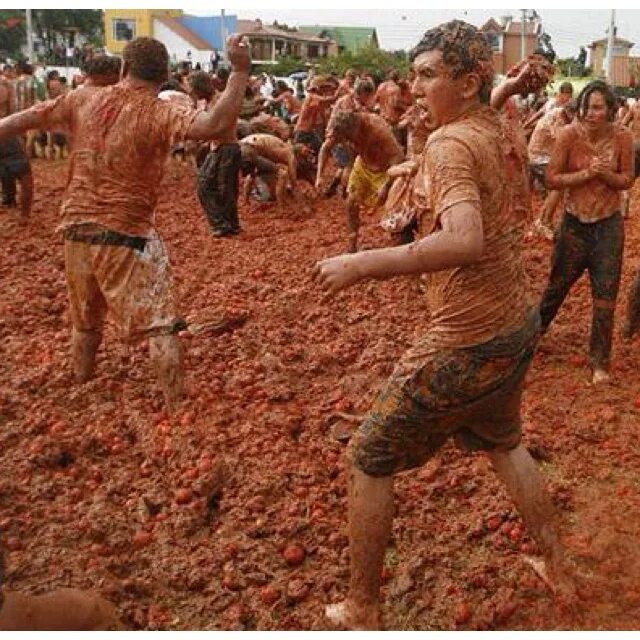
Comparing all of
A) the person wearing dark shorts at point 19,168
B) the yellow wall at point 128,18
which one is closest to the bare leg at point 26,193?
the person wearing dark shorts at point 19,168

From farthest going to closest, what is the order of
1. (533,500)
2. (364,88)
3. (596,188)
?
(364,88) < (596,188) < (533,500)

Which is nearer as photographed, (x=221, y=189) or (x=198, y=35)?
(x=221, y=189)

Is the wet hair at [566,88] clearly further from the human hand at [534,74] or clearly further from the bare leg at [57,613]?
the bare leg at [57,613]

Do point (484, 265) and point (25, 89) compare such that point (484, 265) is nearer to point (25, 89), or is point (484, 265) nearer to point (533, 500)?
point (533, 500)

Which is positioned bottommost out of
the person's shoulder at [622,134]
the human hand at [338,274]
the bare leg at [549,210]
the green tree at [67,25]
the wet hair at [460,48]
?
the bare leg at [549,210]

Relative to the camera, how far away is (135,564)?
3.28m

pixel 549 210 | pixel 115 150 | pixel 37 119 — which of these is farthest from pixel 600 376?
pixel 549 210

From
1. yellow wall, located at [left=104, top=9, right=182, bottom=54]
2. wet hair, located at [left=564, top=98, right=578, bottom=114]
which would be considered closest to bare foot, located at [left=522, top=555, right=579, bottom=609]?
wet hair, located at [left=564, top=98, right=578, bottom=114]

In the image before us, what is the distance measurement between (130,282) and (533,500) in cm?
232

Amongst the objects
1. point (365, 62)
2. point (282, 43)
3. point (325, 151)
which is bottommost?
point (325, 151)

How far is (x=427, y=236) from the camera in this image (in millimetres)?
2273

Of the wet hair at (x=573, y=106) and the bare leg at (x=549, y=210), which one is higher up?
the wet hair at (x=573, y=106)

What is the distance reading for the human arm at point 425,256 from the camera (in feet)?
7.14

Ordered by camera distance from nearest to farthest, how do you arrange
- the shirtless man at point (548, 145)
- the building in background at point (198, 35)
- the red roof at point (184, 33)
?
1. the shirtless man at point (548, 145)
2. the building in background at point (198, 35)
3. the red roof at point (184, 33)
